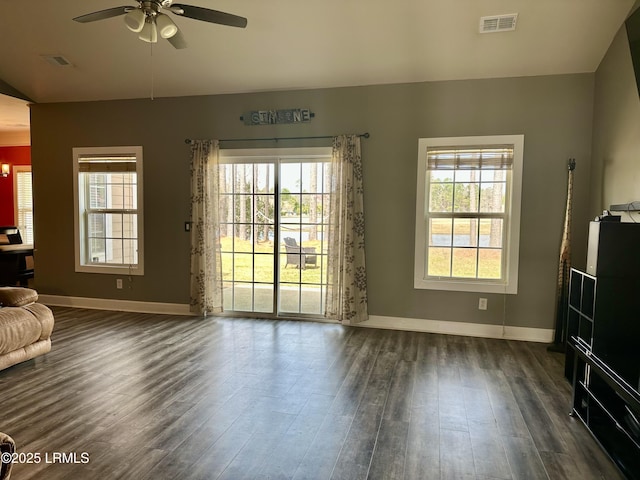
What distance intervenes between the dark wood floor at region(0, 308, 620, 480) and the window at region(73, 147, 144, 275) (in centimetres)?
163

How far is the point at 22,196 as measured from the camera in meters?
8.00

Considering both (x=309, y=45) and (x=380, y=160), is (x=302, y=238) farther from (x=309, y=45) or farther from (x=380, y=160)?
(x=309, y=45)

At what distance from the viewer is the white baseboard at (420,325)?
4312mm

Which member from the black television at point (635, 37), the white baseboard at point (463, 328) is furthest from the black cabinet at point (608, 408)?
the black television at point (635, 37)

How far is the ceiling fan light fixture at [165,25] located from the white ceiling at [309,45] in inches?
42.5

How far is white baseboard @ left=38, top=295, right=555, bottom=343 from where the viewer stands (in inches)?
170

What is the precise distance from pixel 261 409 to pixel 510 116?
3.83 metres

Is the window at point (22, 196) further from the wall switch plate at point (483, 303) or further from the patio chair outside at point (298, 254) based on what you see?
the wall switch plate at point (483, 303)

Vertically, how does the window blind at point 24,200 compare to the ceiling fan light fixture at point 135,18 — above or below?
below

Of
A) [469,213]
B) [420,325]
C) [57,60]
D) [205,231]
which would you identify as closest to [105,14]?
[57,60]

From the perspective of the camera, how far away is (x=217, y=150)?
16.5ft

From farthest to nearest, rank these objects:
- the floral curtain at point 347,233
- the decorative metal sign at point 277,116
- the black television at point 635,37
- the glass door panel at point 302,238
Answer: the glass door panel at point 302,238 → the decorative metal sign at point 277,116 → the floral curtain at point 347,233 → the black television at point 635,37

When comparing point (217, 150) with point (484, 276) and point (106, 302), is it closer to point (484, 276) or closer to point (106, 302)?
point (106, 302)

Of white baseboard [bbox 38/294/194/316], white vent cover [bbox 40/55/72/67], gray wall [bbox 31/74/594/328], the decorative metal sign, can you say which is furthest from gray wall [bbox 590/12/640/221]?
white vent cover [bbox 40/55/72/67]
